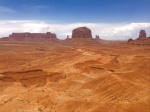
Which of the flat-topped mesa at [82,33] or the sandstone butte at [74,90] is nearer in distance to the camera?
the sandstone butte at [74,90]

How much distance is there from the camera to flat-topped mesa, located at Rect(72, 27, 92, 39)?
543 ft

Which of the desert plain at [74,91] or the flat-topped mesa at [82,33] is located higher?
the flat-topped mesa at [82,33]

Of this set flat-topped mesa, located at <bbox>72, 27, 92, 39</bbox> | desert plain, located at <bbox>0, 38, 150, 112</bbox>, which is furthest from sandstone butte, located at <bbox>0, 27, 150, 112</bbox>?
flat-topped mesa, located at <bbox>72, 27, 92, 39</bbox>

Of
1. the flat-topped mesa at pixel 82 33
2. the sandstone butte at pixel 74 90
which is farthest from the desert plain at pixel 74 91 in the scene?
the flat-topped mesa at pixel 82 33

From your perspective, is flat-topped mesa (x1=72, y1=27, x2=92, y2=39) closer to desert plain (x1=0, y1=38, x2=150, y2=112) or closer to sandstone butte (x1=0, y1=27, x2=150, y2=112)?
sandstone butte (x1=0, y1=27, x2=150, y2=112)

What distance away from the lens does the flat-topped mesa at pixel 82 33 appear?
16562cm

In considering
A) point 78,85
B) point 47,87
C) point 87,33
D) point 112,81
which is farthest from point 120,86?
point 87,33

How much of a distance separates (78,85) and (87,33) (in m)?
139

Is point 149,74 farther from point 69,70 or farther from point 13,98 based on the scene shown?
point 13,98

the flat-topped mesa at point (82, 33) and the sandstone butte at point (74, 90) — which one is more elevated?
the flat-topped mesa at point (82, 33)

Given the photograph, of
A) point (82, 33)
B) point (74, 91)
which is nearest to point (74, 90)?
point (74, 91)

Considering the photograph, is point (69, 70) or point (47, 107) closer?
point (47, 107)

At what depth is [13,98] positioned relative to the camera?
25.5 m

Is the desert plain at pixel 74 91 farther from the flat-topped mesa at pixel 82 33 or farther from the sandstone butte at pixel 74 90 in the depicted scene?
the flat-topped mesa at pixel 82 33
